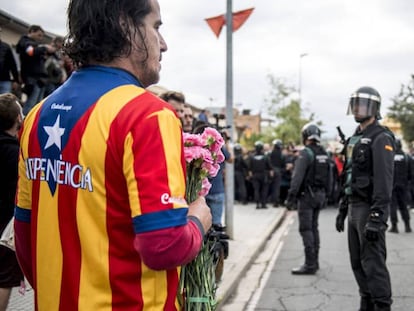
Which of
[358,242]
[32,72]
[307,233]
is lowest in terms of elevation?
[307,233]

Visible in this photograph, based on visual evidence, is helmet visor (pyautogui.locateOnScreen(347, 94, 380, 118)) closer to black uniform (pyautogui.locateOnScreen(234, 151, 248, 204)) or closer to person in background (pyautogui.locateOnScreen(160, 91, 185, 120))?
person in background (pyautogui.locateOnScreen(160, 91, 185, 120))

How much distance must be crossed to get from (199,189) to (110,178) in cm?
54

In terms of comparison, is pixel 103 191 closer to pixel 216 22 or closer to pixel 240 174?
pixel 216 22

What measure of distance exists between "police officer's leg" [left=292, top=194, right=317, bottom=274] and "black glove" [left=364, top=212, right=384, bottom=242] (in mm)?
2927

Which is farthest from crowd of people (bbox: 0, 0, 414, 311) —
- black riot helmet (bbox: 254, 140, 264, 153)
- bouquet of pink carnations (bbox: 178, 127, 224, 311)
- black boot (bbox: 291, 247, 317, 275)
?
black riot helmet (bbox: 254, 140, 264, 153)

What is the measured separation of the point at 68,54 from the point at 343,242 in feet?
29.9

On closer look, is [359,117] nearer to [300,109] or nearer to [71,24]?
[71,24]

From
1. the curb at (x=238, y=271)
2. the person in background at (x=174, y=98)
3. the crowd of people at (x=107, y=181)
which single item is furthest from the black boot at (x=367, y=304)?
the crowd of people at (x=107, y=181)

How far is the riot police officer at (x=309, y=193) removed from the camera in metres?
7.55

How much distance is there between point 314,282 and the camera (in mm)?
7035

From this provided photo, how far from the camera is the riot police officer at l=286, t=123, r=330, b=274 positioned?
7.55 metres

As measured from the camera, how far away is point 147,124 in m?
1.58

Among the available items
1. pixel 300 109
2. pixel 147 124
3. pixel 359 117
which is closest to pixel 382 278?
pixel 359 117

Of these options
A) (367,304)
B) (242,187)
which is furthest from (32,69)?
(242,187)
